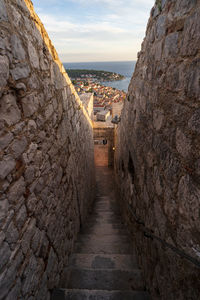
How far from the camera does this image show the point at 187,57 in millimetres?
1258

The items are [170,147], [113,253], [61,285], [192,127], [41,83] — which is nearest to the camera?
[192,127]

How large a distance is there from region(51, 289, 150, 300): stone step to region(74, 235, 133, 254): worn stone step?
0.96 meters

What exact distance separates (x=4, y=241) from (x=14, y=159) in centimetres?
61

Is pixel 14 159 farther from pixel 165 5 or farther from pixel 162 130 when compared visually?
pixel 165 5

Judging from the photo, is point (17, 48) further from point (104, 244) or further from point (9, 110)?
point (104, 244)

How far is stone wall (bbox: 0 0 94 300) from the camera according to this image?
1.27 metres

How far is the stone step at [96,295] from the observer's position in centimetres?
201

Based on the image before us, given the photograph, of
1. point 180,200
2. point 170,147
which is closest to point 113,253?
point 180,200

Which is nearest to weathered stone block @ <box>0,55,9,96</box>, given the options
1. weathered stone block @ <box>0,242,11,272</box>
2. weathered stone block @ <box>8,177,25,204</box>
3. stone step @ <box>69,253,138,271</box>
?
weathered stone block @ <box>8,177,25,204</box>

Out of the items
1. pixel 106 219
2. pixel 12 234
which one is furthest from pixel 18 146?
pixel 106 219

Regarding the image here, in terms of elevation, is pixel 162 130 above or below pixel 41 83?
below

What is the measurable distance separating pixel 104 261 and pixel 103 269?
23cm

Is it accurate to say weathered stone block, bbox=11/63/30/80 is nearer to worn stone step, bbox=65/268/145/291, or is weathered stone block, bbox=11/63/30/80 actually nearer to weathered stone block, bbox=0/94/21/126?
weathered stone block, bbox=0/94/21/126

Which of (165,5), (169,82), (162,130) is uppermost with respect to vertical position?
(165,5)
